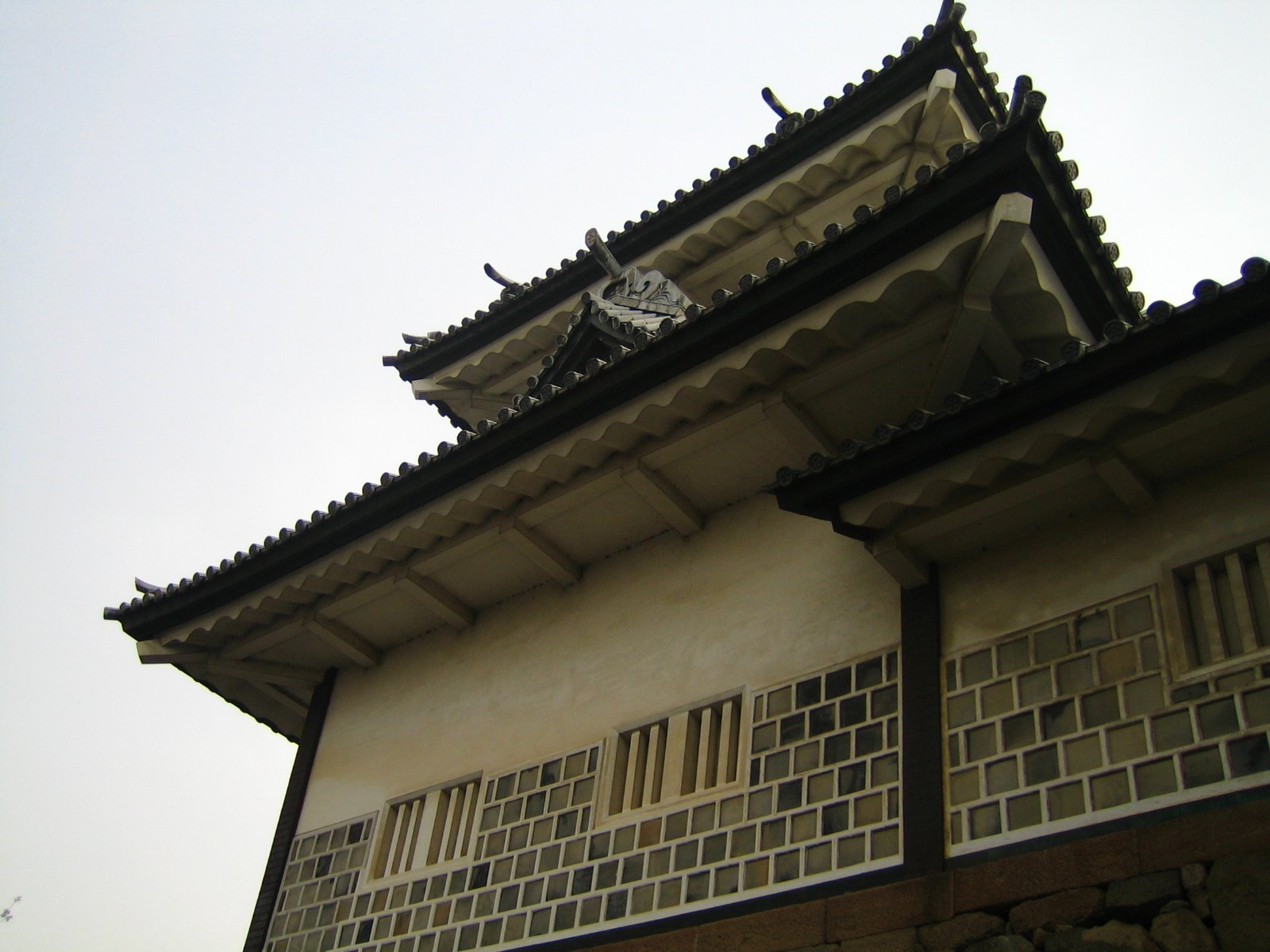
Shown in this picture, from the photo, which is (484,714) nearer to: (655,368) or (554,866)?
(554,866)

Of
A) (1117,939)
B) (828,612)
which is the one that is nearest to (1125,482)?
(828,612)

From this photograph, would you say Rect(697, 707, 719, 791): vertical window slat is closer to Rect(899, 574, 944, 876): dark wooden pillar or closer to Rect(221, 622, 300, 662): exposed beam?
Rect(899, 574, 944, 876): dark wooden pillar

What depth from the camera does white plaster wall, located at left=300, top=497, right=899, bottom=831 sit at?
29.9ft

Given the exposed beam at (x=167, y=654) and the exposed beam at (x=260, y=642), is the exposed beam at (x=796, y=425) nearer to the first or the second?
the exposed beam at (x=260, y=642)

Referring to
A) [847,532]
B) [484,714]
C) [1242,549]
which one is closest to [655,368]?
[847,532]

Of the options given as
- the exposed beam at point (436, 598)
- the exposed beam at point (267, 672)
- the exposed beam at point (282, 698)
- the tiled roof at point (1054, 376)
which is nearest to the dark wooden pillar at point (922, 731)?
the tiled roof at point (1054, 376)

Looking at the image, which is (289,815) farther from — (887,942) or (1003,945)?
(1003,945)

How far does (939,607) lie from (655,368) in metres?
2.65

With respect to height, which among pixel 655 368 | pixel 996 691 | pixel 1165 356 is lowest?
pixel 996 691

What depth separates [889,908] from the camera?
715 cm

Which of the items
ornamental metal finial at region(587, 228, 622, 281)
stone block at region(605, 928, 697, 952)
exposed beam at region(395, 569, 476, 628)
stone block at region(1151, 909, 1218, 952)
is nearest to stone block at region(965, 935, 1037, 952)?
stone block at region(1151, 909, 1218, 952)

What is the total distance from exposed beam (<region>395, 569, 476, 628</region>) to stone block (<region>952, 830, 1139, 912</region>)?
5.49 metres

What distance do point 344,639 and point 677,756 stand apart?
3.97 metres

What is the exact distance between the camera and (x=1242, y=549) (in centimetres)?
735
